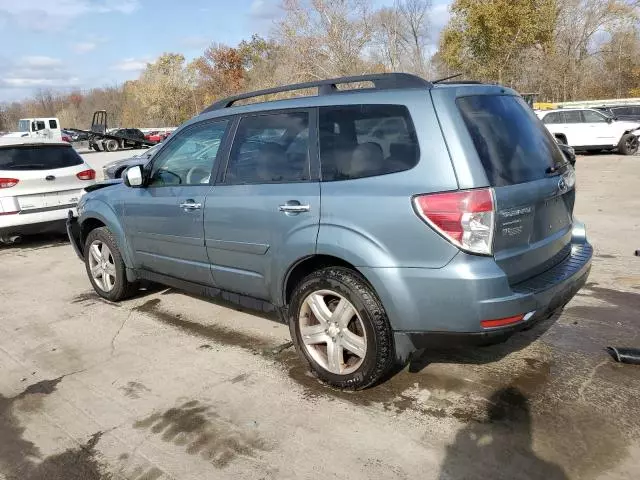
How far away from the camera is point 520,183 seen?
119 inches

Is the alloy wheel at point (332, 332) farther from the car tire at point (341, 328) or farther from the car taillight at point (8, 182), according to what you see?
the car taillight at point (8, 182)

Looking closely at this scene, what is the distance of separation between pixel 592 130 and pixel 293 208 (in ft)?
60.5

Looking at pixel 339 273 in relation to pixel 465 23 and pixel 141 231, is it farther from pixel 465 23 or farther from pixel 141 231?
pixel 465 23

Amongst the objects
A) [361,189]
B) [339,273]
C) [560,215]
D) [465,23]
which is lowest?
[339,273]

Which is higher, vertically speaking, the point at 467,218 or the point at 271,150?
the point at 271,150

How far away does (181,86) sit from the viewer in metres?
62.3

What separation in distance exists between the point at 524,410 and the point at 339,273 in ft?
4.31

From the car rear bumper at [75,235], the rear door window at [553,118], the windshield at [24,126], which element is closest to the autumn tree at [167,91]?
the windshield at [24,126]

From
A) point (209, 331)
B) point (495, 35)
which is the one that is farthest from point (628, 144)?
point (209, 331)

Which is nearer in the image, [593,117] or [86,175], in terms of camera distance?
[86,175]

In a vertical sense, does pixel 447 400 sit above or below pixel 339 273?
below

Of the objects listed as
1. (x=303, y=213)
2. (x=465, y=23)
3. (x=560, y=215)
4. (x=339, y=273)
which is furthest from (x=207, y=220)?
(x=465, y=23)

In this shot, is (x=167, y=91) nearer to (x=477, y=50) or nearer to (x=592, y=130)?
(x=477, y=50)

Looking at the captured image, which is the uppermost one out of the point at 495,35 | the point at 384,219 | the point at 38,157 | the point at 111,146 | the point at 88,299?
the point at 495,35
